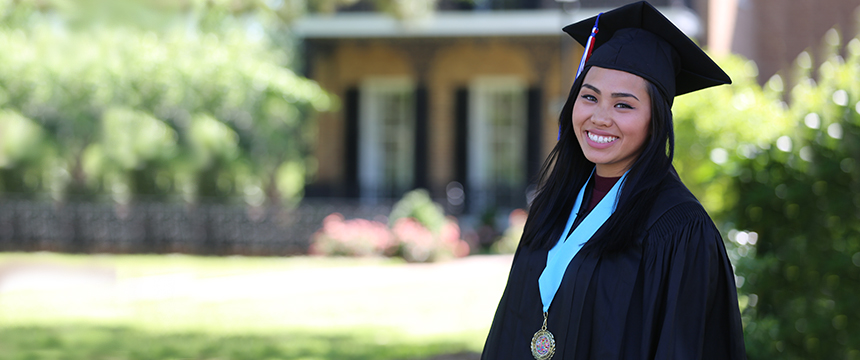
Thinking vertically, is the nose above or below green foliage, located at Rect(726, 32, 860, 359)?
above

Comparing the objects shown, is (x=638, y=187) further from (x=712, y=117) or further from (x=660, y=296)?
(x=712, y=117)

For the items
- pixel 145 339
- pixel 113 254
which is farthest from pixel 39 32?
pixel 113 254

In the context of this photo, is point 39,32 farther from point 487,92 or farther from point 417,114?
point 487,92

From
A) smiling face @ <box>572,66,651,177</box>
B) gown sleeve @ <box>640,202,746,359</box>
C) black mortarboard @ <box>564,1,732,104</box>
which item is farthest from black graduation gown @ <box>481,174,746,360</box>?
black mortarboard @ <box>564,1,732,104</box>

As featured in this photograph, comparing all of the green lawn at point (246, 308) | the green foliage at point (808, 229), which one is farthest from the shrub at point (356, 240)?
the green foliage at point (808, 229)

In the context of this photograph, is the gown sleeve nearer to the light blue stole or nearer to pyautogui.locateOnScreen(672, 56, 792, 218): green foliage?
the light blue stole

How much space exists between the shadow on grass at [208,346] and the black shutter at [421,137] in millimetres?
7749

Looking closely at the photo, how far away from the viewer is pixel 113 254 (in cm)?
1355

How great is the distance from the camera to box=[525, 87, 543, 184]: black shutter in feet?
47.4

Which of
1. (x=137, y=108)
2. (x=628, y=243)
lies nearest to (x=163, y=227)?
(x=137, y=108)

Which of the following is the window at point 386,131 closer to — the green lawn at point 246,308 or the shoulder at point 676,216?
the green lawn at point 246,308

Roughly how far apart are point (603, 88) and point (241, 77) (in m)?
11.8

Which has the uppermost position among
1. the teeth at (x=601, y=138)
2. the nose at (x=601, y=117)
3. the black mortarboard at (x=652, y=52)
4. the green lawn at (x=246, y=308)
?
the black mortarboard at (x=652, y=52)

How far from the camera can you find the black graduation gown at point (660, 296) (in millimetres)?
1930
